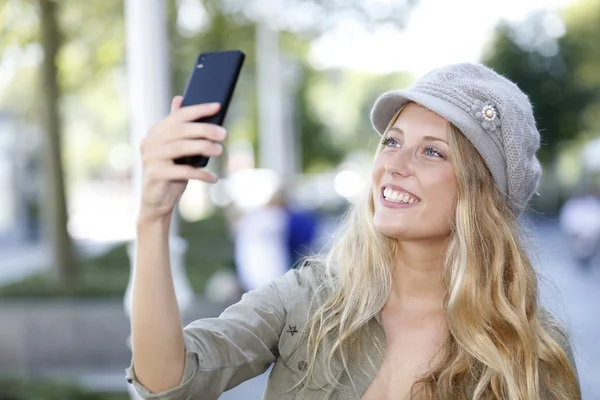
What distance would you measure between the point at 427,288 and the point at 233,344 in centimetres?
75

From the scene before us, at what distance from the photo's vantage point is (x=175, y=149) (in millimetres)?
1672

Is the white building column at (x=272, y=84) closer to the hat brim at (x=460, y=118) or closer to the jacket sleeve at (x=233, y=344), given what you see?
the hat brim at (x=460, y=118)

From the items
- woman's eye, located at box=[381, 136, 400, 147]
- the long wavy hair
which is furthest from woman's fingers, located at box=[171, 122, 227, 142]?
woman's eye, located at box=[381, 136, 400, 147]

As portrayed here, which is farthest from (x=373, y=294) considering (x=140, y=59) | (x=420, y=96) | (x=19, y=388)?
(x=19, y=388)

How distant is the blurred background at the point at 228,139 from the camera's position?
301 inches

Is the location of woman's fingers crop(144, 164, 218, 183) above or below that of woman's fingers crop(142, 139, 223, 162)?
below

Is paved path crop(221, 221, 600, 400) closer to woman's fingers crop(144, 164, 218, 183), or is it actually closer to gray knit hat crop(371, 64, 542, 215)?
gray knit hat crop(371, 64, 542, 215)

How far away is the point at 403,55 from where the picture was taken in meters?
15.2

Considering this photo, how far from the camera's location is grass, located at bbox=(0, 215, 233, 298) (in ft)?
37.0

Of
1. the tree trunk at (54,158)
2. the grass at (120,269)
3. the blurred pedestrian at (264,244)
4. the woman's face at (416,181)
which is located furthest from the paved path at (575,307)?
the tree trunk at (54,158)

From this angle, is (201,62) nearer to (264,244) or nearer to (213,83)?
(213,83)

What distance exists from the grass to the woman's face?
23.5 ft

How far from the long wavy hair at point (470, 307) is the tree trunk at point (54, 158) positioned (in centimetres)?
938

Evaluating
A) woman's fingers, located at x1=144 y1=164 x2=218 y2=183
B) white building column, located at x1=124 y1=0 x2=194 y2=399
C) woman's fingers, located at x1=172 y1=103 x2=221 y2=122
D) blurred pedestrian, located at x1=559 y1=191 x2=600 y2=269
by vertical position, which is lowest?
blurred pedestrian, located at x1=559 y1=191 x2=600 y2=269
